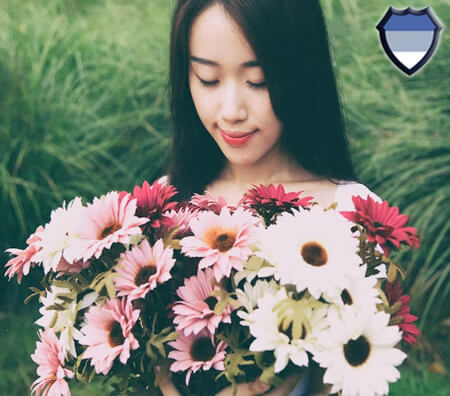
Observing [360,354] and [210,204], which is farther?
[210,204]

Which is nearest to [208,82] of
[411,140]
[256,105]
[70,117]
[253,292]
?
[256,105]

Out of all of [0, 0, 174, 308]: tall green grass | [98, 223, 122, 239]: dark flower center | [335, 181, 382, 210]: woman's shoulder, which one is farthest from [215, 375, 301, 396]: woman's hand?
[0, 0, 174, 308]: tall green grass

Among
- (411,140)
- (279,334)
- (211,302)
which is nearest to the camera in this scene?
(279,334)

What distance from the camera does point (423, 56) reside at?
109 inches

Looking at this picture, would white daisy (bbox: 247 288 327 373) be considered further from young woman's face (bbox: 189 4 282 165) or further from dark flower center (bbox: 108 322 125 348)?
young woman's face (bbox: 189 4 282 165)

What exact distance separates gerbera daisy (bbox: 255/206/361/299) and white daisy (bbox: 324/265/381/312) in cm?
2

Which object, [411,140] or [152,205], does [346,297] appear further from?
[411,140]

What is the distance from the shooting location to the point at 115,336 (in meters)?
1.10

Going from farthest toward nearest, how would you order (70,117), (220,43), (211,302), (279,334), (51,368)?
(70,117) < (220,43) < (51,368) < (211,302) < (279,334)

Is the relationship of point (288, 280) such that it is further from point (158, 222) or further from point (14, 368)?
point (14, 368)

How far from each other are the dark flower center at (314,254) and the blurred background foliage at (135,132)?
68.0 inches

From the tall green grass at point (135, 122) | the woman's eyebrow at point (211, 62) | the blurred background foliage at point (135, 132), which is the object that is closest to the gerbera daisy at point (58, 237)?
the woman's eyebrow at point (211, 62)

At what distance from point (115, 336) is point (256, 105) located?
0.58 m

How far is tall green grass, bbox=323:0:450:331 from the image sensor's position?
2791mm
